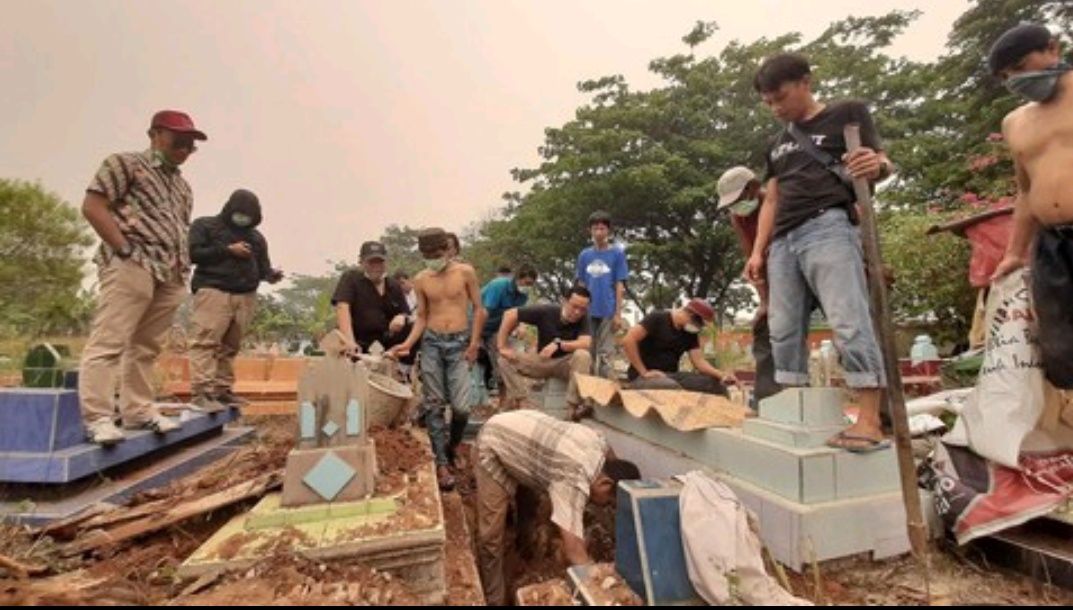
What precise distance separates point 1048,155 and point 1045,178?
11 centimetres

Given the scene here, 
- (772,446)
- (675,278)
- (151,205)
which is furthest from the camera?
(675,278)

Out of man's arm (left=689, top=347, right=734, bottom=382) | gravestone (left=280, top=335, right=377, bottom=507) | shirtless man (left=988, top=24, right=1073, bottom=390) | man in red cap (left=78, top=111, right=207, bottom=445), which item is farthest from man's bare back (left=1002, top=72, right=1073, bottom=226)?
man in red cap (left=78, top=111, right=207, bottom=445)

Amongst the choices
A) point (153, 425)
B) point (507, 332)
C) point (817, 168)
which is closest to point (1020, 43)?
point (817, 168)

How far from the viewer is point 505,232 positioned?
19062 mm

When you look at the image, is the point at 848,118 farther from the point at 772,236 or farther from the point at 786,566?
the point at 786,566

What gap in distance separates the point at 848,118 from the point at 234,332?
16.0 feet

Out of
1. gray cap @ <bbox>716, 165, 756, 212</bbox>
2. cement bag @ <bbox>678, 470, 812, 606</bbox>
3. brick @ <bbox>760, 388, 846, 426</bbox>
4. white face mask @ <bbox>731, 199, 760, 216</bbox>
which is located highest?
gray cap @ <bbox>716, 165, 756, 212</bbox>

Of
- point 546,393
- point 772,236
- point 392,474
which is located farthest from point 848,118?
point 546,393

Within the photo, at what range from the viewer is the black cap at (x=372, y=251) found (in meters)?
4.95

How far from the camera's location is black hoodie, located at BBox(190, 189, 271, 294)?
466 cm

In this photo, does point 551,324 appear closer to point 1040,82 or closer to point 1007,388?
point 1007,388

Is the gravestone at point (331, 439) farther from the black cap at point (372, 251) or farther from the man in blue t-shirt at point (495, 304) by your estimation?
the man in blue t-shirt at point (495, 304)

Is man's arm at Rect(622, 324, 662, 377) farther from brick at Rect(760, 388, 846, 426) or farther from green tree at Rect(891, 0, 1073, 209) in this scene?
green tree at Rect(891, 0, 1073, 209)

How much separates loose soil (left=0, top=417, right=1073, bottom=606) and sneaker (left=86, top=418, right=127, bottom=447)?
0.39 m
